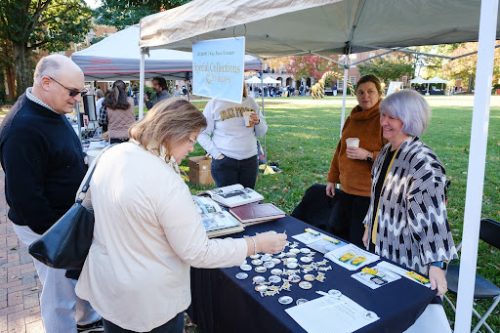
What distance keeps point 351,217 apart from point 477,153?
180 centimetres

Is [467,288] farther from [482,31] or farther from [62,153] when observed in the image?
[62,153]

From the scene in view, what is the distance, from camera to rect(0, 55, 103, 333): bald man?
1.83 metres

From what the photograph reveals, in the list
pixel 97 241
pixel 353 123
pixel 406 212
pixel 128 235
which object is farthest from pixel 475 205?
pixel 353 123

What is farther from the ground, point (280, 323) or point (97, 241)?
point (97, 241)

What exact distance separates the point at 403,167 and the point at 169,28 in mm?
1941

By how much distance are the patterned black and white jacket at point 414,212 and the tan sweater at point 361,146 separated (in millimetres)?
828

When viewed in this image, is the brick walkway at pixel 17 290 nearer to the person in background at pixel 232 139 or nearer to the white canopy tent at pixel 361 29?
the person in background at pixel 232 139

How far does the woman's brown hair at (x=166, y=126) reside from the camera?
4.27 feet

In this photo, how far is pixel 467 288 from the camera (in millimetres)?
1355

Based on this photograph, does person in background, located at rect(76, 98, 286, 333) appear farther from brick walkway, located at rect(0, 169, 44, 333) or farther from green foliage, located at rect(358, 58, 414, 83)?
green foliage, located at rect(358, 58, 414, 83)

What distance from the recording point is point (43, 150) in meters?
1.89

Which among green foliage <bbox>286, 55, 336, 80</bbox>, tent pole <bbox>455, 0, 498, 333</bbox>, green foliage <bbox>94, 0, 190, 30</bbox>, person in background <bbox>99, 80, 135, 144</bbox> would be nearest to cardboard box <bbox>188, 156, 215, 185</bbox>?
person in background <bbox>99, 80, 135, 144</bbox>

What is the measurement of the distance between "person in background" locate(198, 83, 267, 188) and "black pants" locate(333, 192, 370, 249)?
42.3 inches

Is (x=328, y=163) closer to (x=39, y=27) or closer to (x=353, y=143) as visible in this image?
(x=353, y=143)
